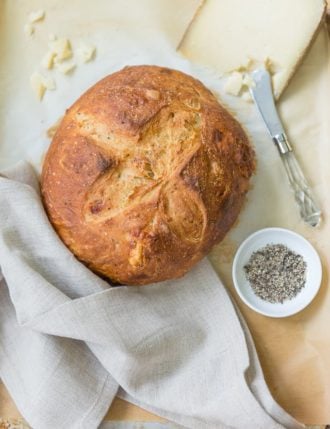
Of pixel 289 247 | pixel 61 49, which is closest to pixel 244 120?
pixel 289 247

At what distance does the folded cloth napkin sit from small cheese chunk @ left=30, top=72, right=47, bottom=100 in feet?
1.12

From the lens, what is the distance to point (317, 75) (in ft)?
8.75

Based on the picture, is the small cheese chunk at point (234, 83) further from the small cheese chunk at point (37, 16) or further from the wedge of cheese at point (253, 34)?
the small cheese chunk at point (37, 16)

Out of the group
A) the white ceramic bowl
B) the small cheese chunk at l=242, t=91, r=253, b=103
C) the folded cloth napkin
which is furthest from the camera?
the small cheese chunk at l=242, t=91, r=253, b=103

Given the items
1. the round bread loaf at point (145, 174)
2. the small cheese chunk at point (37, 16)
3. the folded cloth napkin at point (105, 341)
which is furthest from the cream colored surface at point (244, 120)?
the round bread loaf at point (145, 174)

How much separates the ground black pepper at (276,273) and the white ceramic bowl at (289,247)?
0.06ft

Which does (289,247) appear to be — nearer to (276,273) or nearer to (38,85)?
(276,273)

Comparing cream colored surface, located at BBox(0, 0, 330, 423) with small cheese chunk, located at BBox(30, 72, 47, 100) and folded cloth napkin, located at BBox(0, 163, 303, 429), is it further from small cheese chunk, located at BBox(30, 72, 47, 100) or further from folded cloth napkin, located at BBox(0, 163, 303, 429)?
folded cloth napkin, located at BBox(0, 163, 303, 429)

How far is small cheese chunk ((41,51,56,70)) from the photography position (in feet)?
8.89

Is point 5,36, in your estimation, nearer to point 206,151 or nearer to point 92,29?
point 92,29

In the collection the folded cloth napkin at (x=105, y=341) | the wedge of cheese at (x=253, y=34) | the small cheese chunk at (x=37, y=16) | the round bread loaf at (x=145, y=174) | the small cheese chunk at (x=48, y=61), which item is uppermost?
the small cheese chunk at (x=37, y=16)

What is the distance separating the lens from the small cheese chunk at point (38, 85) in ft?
8.86

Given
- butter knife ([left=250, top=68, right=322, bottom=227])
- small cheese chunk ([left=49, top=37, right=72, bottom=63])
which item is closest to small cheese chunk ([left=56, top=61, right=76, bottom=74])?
small cheese chunk ([left=49, top=37, right=72, bottom=63])

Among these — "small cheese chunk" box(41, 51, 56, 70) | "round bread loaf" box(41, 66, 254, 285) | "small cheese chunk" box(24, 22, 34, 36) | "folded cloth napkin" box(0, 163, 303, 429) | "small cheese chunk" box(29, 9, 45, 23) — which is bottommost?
"folded cloth napkin" box(0, 163, 303, 429)
